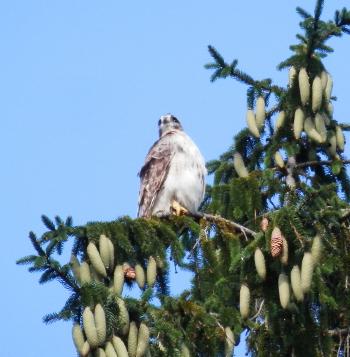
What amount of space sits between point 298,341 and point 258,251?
3.47 feet

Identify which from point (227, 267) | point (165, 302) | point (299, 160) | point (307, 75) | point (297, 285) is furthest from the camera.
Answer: point (299, 160)

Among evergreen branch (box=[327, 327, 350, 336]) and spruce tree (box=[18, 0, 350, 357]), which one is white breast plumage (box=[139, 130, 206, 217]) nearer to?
spruce tree (box=[18, 0, 350, 357])

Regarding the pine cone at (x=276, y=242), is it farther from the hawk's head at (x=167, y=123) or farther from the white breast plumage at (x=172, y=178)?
the hawk's head at (x=167, y=123)

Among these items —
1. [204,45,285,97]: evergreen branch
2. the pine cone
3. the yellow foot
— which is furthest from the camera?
the yellow foot

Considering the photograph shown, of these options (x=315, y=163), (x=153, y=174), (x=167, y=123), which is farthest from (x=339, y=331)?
(x=167, y=123)

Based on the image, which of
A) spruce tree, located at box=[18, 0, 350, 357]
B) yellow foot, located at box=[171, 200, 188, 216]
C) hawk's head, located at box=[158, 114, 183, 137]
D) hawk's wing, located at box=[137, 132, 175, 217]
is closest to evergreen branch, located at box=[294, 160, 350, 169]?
spruce tree, located at box=[18, 0, 350, 357]

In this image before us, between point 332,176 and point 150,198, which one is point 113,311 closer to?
point 332,176

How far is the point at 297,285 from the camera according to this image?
732 cm

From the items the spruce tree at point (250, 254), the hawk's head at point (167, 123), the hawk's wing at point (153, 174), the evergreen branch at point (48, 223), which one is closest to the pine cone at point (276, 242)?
the spruce tree at point (250, 254)

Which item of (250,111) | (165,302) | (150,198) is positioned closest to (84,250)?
(165,302)

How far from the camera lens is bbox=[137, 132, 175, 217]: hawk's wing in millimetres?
12227

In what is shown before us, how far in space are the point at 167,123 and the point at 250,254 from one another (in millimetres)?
6699

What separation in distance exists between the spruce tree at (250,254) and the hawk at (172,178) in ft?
5.05

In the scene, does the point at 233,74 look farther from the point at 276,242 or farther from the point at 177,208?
the point at 276,242
